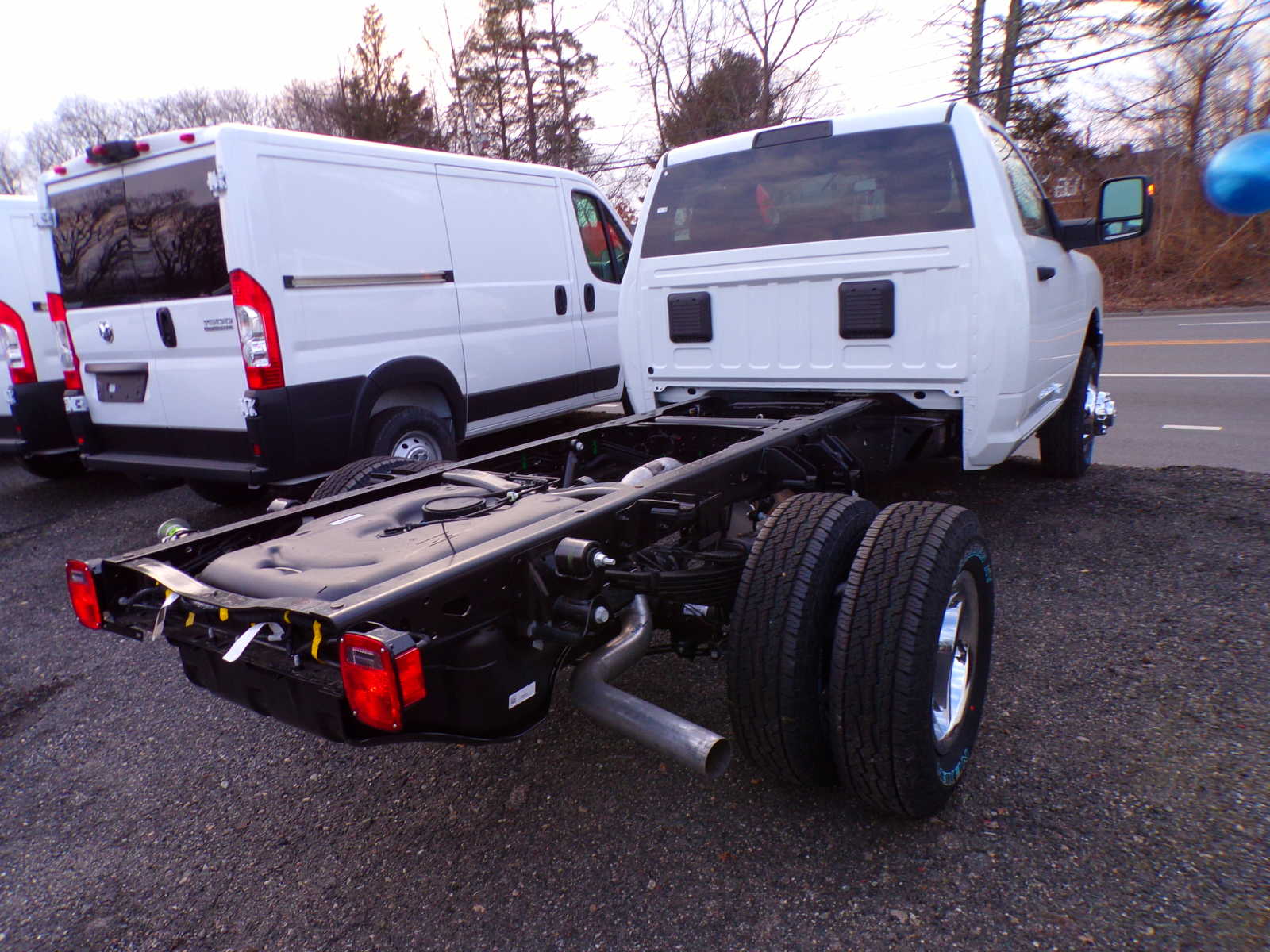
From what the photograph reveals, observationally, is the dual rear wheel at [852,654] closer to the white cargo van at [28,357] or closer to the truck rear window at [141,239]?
the truck rear window at [141,239]

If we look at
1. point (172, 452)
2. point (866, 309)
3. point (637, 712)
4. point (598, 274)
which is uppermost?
point (598, 274)

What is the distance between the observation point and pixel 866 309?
12.8ft

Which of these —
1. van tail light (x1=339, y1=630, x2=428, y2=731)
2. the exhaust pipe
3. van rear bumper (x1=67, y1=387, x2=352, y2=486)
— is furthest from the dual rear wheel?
van rear bumper (x1=67, y1=387, x2=352, y2=486)

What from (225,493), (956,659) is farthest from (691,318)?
(225,493)

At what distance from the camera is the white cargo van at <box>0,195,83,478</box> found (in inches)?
246

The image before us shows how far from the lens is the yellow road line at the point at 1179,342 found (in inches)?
493

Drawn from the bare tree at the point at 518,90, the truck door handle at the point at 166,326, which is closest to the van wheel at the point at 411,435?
the truck door handle at the point at 166,326

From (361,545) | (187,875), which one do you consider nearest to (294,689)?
(361,545)

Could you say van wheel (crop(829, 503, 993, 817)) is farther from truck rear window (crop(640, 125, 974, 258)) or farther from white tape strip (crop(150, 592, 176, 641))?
truck rear window (crop(640, 125, 974, 258))

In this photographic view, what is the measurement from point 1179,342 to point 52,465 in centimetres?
1473

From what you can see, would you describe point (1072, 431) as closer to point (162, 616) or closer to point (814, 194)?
point (814, 194)

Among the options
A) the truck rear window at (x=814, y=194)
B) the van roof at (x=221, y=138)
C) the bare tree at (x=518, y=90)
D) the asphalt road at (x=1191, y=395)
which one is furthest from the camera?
the bare tree at (x=518, y=90)

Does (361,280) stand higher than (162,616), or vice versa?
(361,280)

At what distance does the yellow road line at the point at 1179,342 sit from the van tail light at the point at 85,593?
14132 mm
